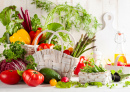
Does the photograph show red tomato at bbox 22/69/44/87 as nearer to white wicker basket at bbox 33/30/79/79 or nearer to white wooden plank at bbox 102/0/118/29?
white wicker basket at bbox 33/30/79/79

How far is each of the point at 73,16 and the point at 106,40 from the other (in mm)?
375

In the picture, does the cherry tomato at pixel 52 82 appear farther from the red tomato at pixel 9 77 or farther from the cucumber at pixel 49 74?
the red tomato at pixel 9 77

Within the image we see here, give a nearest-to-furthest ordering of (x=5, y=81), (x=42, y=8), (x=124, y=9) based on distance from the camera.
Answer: (x=5, y=81) → (x=42, y=8) → (x=124, y=9)

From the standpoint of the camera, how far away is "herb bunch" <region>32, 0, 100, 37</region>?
171 cm

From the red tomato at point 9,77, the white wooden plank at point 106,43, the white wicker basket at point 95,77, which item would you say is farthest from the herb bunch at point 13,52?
the white wooden plank at point 106,43

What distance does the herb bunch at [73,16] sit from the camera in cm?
171

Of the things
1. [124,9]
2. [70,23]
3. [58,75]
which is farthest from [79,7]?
[58,75]

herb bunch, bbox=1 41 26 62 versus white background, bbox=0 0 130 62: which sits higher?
white background, bbox=0 0 130 62

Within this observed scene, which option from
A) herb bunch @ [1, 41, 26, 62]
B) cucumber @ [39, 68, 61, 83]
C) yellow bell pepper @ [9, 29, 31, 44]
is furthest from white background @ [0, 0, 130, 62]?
cucumber @ [39, 68, 61, 83]

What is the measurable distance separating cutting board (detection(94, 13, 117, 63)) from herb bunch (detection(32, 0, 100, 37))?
8 centimetres

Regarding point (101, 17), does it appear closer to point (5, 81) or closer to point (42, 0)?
point (42, 0)

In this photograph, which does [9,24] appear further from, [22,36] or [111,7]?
[111,7]

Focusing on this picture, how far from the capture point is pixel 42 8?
1724mm

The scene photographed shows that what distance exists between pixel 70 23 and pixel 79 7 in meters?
0.17
